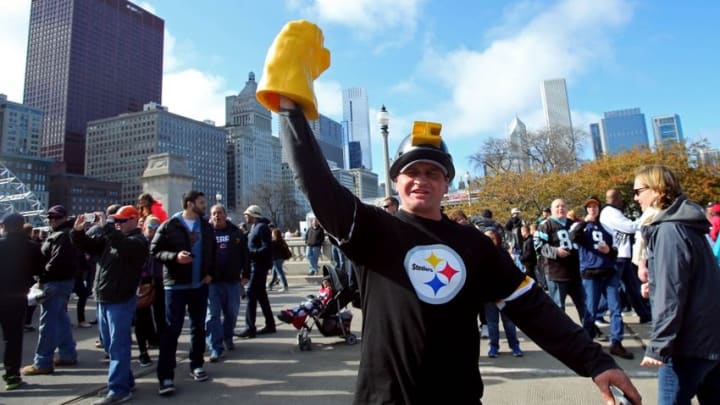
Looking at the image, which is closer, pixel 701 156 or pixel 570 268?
pixel 570 268

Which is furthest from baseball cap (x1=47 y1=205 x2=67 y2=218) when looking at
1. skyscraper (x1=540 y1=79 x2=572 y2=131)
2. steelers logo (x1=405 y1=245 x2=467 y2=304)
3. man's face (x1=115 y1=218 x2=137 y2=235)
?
skyscraper (x1=540 y1=79 x2=572 y2=131)

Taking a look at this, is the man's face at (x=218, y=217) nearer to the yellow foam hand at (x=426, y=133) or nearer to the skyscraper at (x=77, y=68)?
the yellow foam hand at (x=426, y=133)

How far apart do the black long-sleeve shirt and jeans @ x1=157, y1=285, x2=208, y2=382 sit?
3853 mm

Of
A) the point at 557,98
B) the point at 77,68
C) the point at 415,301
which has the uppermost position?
the point at 77,68

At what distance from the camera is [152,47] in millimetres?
152500

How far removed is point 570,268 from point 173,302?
18.6ft

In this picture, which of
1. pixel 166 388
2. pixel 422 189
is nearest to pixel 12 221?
pixel 166 388

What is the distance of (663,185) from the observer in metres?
2.98

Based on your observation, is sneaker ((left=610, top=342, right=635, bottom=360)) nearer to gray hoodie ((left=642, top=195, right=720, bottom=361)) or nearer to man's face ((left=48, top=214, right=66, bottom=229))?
gray hoodie ((left=642, top=195, right=720, bottom=361))

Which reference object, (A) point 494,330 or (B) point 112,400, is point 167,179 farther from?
(A) point 494,330

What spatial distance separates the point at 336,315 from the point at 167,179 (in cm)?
2380

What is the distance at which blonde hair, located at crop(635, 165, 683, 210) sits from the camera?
296 cm

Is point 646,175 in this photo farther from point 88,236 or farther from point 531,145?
point 531,145

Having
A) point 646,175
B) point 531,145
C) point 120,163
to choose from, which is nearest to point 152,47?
point 120,163
